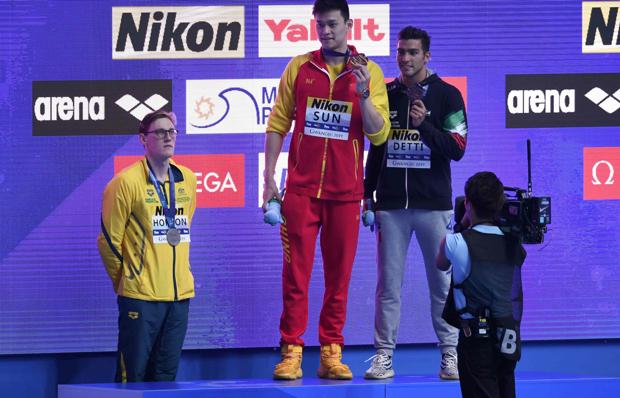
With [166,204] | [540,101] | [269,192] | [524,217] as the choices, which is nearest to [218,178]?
[166,204]

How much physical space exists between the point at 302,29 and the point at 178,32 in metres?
0.67

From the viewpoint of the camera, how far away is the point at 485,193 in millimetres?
4008

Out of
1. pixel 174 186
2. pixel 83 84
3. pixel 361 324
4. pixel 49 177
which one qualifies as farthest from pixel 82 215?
pixel 361 324

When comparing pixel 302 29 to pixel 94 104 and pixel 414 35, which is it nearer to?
pixel 94 104

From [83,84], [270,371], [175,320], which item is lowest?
[270,371]

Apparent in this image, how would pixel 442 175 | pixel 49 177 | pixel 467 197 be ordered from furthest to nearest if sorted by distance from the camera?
pixel 49 177 → pixel 442 175 → pixel 467 197

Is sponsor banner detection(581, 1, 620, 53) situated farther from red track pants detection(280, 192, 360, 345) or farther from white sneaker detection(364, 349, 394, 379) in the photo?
white sneaker detection(364, 349, 394, 379)

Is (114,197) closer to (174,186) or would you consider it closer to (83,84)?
(174,186)

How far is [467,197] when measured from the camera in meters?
4.07

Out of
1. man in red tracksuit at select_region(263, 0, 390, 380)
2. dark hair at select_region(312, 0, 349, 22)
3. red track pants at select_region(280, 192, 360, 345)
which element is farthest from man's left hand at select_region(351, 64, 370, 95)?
red track pants at select_region(280, 192, 360, 345)

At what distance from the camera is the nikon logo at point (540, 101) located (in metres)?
5.99

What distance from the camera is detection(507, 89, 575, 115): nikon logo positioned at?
599cm

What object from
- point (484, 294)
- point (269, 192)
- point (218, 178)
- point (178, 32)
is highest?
point (178, 32)

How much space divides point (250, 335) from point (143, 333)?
3.77ft
